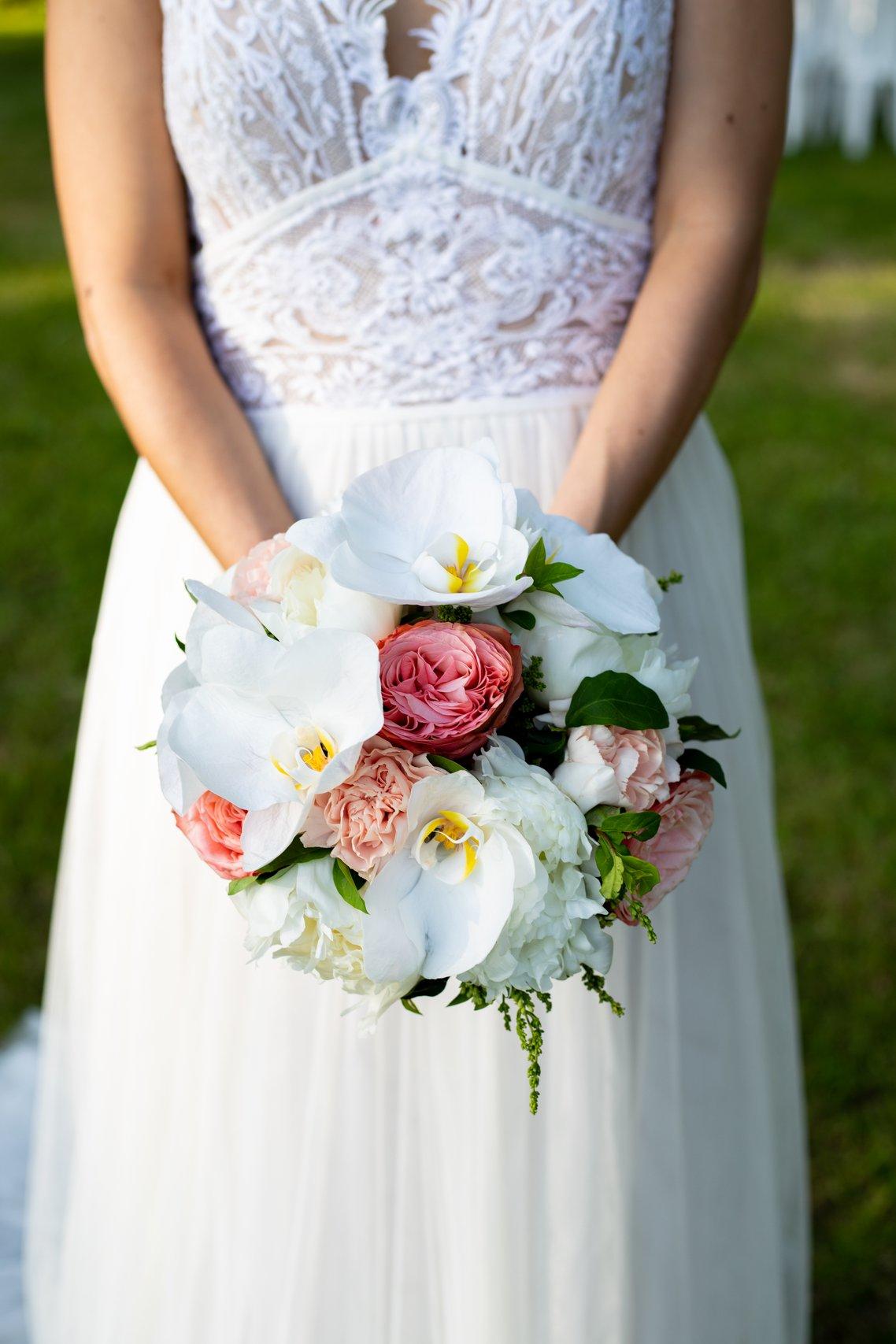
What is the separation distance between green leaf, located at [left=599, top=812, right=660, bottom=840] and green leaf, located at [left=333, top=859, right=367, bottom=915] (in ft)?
0.72

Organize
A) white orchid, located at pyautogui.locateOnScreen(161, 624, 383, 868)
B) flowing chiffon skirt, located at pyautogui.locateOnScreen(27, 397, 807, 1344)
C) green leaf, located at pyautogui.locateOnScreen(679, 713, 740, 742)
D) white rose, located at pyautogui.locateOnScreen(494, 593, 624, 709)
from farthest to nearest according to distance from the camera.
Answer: flowing chiffon skirt, located at pyautogui.locateOnScreen(27, 397, 807, 1344) → green leaf, located at pyautogui.locateOnScreen(679, 713, 740, 742) → white rose, located at pyautogui.locateOnScreen(494, 593, 624, 709) → white orchid, located at pyautogui.locateOnScreen(161, 624, 383, 868)

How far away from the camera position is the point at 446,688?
1062mm

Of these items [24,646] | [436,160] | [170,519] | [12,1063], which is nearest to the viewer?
[436,160]

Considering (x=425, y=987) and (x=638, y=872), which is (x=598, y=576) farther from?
(x=425, y=987)

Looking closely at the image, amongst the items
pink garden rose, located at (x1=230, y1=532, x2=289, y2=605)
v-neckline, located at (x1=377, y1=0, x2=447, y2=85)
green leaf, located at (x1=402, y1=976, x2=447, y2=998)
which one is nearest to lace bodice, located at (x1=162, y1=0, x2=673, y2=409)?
v-neckline, located at (x1=377, y1=0, x2=447, y2=85)

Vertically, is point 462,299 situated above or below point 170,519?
above

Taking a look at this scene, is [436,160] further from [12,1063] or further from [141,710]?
[12,1063]

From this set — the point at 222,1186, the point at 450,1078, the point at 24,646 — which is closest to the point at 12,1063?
the point at 222,1186

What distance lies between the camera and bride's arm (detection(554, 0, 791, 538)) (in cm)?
160

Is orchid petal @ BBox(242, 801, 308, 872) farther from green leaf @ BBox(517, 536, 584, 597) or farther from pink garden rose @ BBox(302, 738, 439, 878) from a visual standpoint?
green leaf @ BBox(517, 536, 584, 597)

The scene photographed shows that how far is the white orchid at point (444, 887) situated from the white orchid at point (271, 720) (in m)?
0.09

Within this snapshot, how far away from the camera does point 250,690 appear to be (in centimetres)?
109

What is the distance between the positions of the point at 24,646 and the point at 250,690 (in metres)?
3.44

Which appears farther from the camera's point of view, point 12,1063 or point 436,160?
point 12,1063
